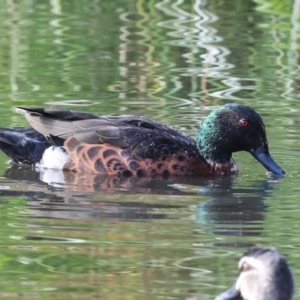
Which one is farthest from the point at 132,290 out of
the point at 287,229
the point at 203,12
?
the point at 203,12

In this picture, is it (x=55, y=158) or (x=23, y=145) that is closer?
(x=55, y=158)

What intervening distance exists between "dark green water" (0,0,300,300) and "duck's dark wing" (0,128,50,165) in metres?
0.16

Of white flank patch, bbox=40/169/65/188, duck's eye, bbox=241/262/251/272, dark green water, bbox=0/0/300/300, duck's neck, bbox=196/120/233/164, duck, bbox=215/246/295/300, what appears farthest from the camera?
duck's neck, bbox=196/120/233/164

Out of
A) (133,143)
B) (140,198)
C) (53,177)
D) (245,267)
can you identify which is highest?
(245,267)

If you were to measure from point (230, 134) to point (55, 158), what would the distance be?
152 cm

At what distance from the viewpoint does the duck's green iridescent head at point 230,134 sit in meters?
10.6

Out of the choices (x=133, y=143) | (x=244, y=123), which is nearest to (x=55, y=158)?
(x=133, y=143)

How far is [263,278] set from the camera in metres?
5.98

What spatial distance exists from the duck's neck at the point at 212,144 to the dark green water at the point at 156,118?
9.7 inches

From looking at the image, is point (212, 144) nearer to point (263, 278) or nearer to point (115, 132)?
point (115, 132)

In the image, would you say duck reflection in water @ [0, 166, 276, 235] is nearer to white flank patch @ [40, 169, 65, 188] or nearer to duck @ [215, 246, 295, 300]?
white flank patch @ [40, 169, 65, 188]

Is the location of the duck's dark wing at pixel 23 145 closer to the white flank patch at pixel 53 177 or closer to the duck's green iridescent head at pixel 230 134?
the white flank patch at pixel 53 177

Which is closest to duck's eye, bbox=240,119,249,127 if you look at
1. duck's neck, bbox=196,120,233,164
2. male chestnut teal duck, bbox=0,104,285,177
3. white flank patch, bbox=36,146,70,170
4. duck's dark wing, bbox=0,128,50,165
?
male chestnut teal duck, bbox=0,104,285,177

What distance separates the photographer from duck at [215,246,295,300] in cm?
591
